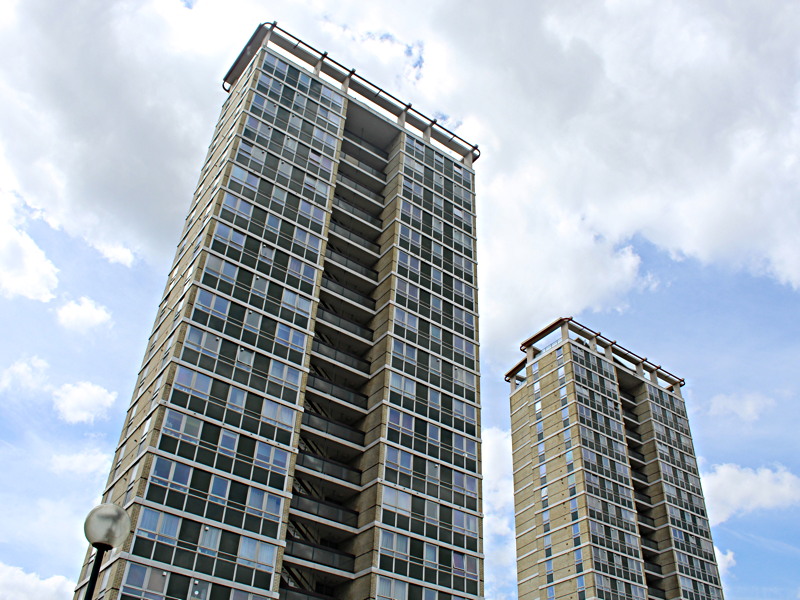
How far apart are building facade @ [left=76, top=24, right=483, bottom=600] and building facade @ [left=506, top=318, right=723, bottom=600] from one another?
24.2m

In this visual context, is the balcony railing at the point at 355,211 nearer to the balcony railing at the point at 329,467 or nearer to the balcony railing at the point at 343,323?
the balcony railing at the point at 343,323

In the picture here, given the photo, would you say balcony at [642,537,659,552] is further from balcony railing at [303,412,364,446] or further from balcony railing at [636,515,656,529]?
balcony railing at [303,412,364,446]

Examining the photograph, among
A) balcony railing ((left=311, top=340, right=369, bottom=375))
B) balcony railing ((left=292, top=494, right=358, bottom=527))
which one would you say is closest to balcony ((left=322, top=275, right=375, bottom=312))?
balcony railing ((left=311, top=340, right=369, bottom=375))

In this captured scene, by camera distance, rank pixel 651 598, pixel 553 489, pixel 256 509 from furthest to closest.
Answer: pixel 553 489
pixel 651 598
pixel 256 509

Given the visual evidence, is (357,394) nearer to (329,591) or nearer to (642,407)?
(329,591)

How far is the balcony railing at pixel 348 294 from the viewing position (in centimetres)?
5478

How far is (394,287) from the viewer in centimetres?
5634

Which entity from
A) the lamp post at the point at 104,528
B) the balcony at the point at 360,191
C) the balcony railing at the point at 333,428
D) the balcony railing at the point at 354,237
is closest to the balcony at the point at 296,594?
the balcony railing at the point at 333,428

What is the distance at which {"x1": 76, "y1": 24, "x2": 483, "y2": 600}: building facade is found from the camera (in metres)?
38.9

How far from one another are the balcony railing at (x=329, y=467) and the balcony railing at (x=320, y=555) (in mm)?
4914

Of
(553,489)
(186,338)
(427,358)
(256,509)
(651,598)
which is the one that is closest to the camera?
(256,509)

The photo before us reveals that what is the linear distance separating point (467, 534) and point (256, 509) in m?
15.8

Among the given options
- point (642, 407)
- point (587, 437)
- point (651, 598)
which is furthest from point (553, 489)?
point (642, 407)

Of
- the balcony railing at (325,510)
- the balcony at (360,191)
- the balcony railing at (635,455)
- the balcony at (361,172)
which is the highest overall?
the balcony at (361,172)
